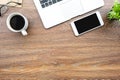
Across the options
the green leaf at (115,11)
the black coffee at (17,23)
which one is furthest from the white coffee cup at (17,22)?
the green leaf at (115,11)

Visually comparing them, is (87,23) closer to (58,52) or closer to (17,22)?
(58,52)

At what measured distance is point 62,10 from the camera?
1146 millimetres

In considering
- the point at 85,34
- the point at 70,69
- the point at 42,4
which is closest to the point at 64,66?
the point at 70,69

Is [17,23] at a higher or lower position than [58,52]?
higher

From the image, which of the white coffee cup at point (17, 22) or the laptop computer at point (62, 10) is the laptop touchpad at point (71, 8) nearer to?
the laptop computer at point (62, 10)

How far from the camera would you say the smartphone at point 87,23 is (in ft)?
3.73

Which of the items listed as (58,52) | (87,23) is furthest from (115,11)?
(58,52)

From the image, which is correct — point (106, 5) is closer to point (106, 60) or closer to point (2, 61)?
point (106, 60)

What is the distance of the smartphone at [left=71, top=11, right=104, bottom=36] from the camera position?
1.14 metres

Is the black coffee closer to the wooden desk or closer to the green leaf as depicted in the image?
the wooden desk

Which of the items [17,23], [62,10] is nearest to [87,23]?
[62,10]

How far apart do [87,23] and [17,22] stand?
257 millimetres

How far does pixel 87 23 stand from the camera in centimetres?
114

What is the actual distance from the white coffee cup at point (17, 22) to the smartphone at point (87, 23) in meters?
0.18
